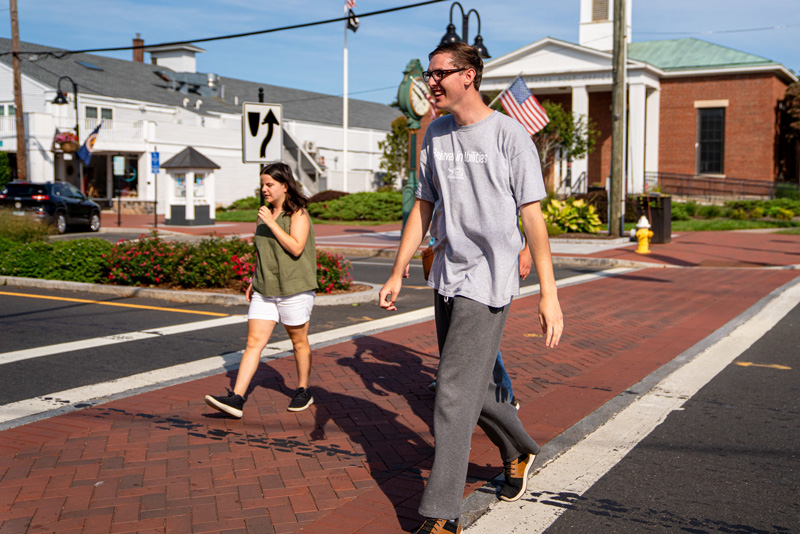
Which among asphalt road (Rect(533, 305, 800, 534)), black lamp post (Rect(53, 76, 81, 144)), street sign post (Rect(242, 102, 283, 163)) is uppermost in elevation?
black lamp post (Rect(53, 76, 81, 144))

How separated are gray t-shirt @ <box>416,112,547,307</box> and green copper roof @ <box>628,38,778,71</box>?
1464 inches

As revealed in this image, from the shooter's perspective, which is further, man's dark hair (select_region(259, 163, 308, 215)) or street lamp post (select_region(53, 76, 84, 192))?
street lamp post (select_region(53, 76, 84, 192))

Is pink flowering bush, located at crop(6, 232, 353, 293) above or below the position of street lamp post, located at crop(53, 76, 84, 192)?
below

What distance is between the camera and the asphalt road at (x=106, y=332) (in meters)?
6.56

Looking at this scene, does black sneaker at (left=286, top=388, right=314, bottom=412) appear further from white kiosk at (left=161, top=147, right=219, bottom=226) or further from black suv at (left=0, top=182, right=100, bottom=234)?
white kiosk at (left=161, top=147, right=219, bottom=226)

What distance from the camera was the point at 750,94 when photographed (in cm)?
3631

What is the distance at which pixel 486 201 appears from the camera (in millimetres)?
3322

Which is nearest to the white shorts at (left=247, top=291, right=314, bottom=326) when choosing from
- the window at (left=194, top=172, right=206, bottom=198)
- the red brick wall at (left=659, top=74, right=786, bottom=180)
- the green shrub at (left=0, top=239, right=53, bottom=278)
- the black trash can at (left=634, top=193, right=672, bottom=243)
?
the green shrub at (left=0, top=239, right=53, bottom=278)

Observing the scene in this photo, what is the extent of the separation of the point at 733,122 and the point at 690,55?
15.0 feet

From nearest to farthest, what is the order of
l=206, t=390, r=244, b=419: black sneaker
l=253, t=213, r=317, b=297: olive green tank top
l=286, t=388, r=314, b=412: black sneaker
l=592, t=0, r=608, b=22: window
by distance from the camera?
1. l=206, t=390, r=244, b=419: black sneaker
2. l=253, t=213, r=317, b=297: olive green tank top
3. l=286, t=388, r=314, b=412: black sneaker
4. l=592, t=0, r=608, b=22: window

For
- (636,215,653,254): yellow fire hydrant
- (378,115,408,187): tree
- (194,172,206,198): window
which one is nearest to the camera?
(636,215,653,254): yellow fire hydrant

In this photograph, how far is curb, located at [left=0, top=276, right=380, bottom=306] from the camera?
10.5 m

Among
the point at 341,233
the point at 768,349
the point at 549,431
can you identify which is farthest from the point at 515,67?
the point at 549,431

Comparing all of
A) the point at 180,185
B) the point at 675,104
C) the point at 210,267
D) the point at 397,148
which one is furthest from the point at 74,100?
the point at 210,267
